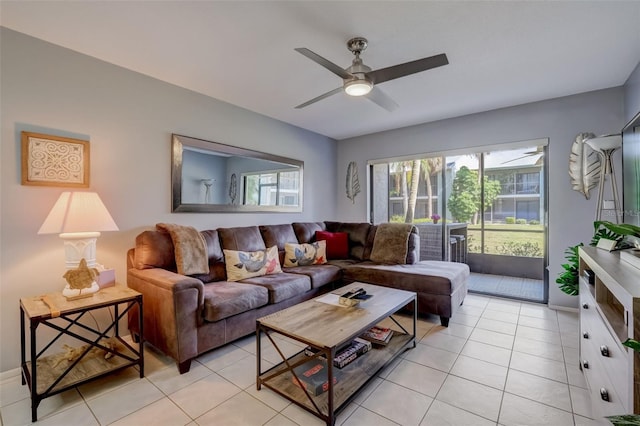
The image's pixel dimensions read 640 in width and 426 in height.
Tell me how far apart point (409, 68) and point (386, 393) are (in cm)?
214

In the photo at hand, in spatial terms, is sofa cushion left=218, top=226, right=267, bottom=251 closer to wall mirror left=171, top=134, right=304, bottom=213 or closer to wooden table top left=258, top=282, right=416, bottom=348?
wall mirror left=171, top=134, right=304, bottom=213

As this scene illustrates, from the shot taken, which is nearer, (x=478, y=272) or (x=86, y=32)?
(x=86, y=32)

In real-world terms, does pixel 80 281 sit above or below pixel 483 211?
below

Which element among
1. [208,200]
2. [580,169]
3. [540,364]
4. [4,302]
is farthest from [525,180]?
[4,302]

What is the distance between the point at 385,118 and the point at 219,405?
3.72 metres

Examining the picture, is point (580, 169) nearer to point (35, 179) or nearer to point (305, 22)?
point (305, 22)

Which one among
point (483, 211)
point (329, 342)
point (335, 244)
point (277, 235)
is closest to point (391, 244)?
point (335, 244)

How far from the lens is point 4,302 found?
2.03m

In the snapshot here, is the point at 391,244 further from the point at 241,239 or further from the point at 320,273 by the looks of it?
the point at 241,239

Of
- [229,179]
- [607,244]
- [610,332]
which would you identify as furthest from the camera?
[229,179]

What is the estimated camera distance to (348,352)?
6.70 feet

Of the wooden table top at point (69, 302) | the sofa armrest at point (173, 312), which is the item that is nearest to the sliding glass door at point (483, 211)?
the sofa armrest at point (173, 312)

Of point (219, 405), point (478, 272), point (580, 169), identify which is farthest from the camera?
point (478, 272)

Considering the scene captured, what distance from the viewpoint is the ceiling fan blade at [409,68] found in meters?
1.81
